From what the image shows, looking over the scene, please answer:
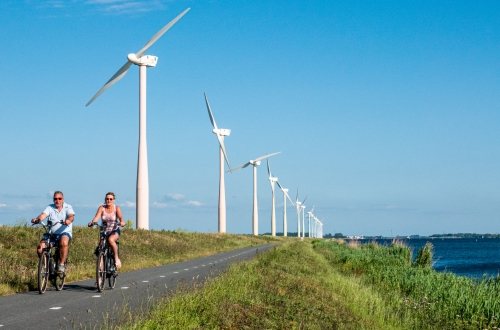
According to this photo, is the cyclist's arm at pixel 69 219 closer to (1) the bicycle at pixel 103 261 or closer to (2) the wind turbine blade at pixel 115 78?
(1) the bicycle at pixel 103 261

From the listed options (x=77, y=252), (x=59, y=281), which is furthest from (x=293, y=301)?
(x=77, y=252)

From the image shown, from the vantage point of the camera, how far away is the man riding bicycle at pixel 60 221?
14961mm

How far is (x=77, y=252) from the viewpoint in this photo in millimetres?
27094

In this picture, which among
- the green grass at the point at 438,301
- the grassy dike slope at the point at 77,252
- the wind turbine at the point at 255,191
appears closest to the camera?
the green grass at the point at 438,301

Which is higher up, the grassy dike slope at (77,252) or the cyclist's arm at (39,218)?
the cyclist's arm at (39,218)

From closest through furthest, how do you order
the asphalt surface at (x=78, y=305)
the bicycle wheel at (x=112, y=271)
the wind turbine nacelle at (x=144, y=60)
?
the asphalt surface at (x=78, y=305) → the bicycle wheel at (x=112, y=271) → the wind turbine nacelle at (x=144, y=60)

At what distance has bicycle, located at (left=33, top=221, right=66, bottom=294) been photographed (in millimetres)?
14641

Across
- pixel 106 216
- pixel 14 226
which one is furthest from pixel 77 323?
pixel 14 226

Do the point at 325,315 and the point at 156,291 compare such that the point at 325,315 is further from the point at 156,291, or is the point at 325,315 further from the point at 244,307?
the point at 156,291

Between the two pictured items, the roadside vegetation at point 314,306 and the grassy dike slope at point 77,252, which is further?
the grassy dike slope at point 77,252

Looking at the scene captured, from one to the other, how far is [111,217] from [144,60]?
3002 centimetres

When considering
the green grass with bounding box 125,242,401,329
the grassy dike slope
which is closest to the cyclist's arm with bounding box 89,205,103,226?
the grassy dike slope

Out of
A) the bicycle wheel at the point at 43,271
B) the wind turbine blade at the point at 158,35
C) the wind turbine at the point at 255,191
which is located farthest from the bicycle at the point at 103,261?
the wind turbine at the point at 255,191

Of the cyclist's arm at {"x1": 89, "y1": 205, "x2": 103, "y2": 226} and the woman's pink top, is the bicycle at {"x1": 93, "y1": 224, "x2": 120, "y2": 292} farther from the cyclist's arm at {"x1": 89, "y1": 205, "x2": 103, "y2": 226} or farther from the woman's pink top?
the cyclist's arm at {"x1": 89, "y1": 205, "x2": 103, "y2": 226}
